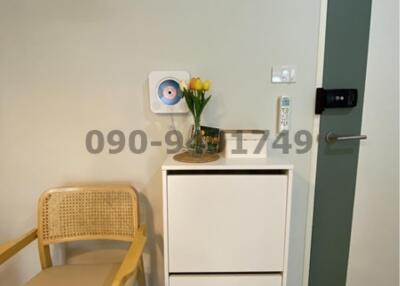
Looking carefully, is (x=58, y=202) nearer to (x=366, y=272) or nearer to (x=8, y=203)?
(x=8, y=203)

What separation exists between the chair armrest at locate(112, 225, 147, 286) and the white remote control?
2.85ft

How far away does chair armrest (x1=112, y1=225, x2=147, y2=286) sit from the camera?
33.9 inches

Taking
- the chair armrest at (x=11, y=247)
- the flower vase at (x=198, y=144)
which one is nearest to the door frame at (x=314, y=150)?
the flower vase at (x=198, y=144)

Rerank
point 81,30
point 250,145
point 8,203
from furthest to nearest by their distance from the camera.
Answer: point 8,203
point 81,30
point 250,145

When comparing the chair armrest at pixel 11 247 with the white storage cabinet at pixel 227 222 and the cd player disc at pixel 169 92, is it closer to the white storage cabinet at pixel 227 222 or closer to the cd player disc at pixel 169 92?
the white storage cabinet at pixel 227 222

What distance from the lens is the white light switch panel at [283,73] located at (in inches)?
49.3

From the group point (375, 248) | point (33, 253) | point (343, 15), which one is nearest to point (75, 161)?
point (33, 253)

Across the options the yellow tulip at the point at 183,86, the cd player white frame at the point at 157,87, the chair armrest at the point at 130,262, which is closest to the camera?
the chair armrest at the point at 130,262

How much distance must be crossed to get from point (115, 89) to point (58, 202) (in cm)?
62

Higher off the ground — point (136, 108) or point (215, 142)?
point (136, 108)

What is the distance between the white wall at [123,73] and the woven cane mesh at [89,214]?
4.8 inches

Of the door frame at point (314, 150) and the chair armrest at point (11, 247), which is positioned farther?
the door frame at point (314, 150)

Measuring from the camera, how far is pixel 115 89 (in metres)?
1.26

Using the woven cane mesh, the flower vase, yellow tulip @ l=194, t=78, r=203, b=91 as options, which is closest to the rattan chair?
the woven cane mesh
